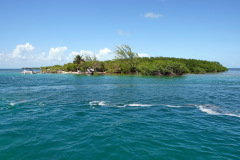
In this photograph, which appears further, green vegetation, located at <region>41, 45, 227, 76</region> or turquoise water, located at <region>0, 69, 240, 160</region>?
green vegetation, located at <region>41, 45, 227, 76</region>

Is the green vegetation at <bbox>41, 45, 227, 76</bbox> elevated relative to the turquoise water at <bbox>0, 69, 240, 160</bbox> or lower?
elevated

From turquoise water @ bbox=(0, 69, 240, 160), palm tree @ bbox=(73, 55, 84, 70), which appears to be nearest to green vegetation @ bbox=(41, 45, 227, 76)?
palm tree @ bbox=(73, 55, 84, 70)

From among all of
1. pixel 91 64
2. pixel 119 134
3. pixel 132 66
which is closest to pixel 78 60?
pixel 91 64

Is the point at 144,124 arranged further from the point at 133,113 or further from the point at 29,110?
the point at 29,110

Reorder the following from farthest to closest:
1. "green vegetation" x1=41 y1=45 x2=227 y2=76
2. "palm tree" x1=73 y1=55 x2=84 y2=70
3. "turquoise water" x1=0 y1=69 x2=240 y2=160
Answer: "palm tree" x1=73 y1=55 x2=84 y2=70, "green vegetation" x1=41 y1=45 x2=227 y2=76, "turquoise water" x1=0 y1=69 x2=240 y2=160

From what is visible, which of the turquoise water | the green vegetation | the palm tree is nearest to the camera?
the turquoise water

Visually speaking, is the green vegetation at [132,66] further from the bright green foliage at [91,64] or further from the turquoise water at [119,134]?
the turquoise water at [119,134]

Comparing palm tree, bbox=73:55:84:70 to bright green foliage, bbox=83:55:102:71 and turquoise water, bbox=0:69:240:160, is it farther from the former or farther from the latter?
turquoise water, bbox=0:69:240:160

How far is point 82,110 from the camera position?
748 inches

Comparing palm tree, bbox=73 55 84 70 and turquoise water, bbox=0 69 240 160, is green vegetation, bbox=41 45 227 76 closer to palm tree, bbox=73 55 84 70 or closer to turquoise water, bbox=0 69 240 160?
palm tree, bbox=73 55 84 70

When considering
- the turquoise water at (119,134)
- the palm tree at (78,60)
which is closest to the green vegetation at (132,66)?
the palm tree at (78,60)

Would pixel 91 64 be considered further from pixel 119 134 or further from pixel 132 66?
pixel 119 134

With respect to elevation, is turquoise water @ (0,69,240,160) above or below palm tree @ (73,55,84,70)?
below

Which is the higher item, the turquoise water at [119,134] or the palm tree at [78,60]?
the palm tree at [78,60]
